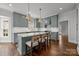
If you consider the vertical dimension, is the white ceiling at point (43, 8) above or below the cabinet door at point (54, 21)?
above

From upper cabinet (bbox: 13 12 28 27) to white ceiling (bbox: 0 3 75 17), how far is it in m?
0.09

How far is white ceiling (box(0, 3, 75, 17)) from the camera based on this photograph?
99.3 inches

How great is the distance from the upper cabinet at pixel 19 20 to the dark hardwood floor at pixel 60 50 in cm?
69

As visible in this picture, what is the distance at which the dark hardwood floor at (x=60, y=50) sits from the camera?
8.33ft

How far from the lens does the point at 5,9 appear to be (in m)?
2.52

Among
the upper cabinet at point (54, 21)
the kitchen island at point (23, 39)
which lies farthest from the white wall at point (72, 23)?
the kitchen island at point (23, 39)

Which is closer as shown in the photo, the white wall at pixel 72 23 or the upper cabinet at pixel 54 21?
the white wall at pixel 72 23

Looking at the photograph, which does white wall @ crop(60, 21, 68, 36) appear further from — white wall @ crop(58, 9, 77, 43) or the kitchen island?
the kitchen island

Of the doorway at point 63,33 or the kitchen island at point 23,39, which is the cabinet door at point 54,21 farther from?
the kitchen island at point 23,39

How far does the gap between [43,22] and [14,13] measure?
70cm

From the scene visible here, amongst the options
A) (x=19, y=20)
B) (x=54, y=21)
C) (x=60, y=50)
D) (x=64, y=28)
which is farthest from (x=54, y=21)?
(x=19, y=20)

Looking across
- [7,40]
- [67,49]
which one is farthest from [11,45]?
[67,49]

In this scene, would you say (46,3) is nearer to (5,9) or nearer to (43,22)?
(43,22)

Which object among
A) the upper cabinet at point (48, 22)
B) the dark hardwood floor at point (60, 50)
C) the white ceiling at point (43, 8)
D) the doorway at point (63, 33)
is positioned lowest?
the dark hardwood floor at point (60, 50)
